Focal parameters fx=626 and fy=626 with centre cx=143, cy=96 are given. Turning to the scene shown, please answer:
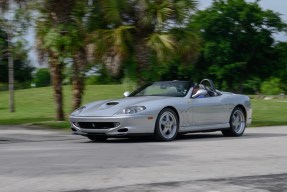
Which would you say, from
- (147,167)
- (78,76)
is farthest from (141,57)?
(147,167)

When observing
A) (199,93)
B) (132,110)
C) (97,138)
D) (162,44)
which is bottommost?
(97,138)

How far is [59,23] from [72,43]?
0.92 metres

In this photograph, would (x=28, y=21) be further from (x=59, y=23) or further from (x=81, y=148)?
(x=81, y=148)

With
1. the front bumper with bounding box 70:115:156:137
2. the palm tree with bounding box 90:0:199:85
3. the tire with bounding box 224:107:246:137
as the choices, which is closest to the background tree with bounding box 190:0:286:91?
the palm tree with bounding box 90:0:199:85

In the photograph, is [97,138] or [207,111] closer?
[97,138]

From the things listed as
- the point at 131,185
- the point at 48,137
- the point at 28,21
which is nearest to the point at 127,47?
the point at 28,21

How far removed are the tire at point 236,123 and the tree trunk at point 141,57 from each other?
5523mm

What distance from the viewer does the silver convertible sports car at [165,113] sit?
1226 cm

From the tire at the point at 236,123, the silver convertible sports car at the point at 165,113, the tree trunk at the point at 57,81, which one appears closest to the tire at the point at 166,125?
the silver convertible sports car at the point at 165,113

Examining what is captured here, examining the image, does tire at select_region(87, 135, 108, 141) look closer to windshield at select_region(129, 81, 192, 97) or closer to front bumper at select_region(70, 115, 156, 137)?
front bumper at select_region(70, 115, 156, 137)

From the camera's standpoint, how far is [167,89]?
13.7 m

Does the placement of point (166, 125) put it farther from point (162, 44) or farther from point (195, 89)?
point (162, 44)

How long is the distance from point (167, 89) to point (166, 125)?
3.79 feet

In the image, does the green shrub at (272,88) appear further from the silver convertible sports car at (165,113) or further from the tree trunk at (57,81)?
the silver convertible sports car at (165,113)
